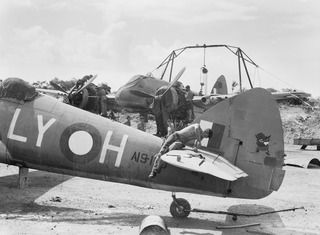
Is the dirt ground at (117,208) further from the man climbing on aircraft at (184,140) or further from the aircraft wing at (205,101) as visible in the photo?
the aircraft wing at (205,101)

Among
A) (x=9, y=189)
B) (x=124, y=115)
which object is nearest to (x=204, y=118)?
(x=9, y=189)

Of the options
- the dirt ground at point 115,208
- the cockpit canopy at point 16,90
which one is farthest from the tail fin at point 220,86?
the cockpit canopy at point 16,90

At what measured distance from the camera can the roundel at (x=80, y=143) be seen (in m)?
7.85

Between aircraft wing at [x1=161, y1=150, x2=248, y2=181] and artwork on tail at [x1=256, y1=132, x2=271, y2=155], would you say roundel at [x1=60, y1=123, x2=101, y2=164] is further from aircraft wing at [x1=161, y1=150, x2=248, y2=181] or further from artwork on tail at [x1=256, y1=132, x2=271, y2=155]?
artwork on tail at [x1=256, y1=132, x2=271, y2=155]

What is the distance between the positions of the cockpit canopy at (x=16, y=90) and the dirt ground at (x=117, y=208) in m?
2.08

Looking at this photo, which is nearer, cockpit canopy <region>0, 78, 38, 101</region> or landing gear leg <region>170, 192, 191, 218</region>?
landing gear leg <region>170, 192, 191, 218</region>

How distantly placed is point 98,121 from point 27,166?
167 cm

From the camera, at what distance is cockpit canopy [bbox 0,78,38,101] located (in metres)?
8.52

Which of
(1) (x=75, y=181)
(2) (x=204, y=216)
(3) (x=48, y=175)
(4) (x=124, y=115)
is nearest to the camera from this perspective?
(2) (x=204, y=216)

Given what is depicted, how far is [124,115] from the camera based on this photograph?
3262cm

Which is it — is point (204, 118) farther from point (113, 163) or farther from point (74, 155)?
point (74, 155)

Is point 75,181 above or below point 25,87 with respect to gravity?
below

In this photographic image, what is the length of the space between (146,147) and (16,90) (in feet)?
9.82

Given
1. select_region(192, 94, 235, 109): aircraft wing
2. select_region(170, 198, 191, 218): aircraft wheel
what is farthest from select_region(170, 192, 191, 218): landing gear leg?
select_region(192, 94, 235, 109): aircraft wing
